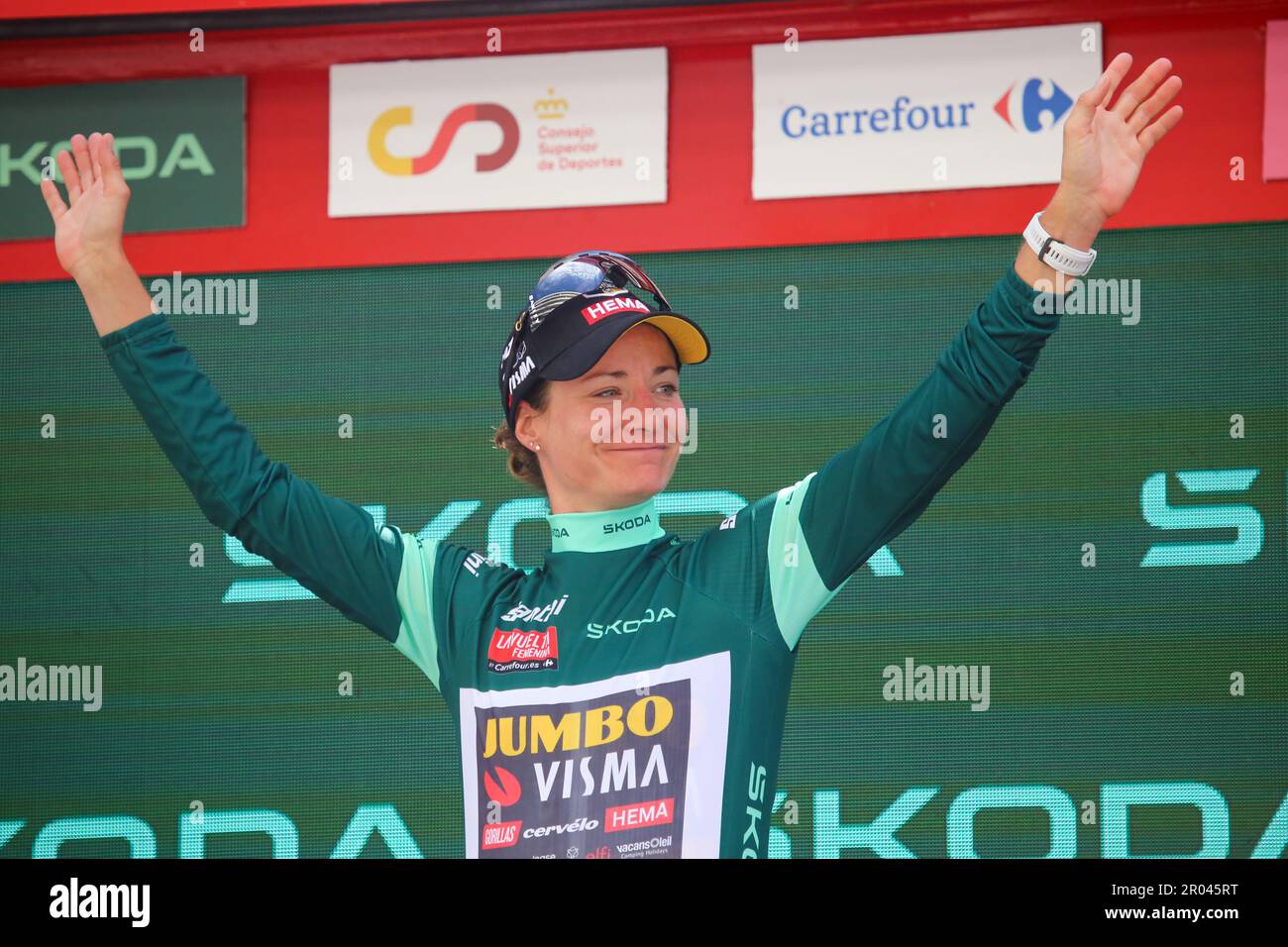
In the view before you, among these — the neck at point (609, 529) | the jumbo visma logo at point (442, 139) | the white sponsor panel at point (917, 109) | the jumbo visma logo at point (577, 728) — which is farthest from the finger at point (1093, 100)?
the jumbo visma logo at point (442, 139)

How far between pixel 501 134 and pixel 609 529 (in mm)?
2052

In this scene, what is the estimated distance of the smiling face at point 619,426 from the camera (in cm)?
221

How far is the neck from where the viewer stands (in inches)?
88.4

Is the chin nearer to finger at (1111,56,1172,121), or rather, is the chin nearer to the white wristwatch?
the white wristwatch

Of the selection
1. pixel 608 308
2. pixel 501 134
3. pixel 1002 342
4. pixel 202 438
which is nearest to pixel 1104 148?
pixel 1002 342

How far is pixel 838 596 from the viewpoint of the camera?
3.75 meters

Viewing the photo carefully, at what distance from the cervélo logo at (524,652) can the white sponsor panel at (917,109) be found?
2.01m

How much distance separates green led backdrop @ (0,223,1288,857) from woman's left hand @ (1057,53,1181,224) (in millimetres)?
1839

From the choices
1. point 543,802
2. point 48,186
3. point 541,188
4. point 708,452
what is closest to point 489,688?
point 543,802

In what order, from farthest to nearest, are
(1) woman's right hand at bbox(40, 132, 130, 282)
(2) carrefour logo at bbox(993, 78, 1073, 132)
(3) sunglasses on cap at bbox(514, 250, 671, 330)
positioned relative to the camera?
(2) carrefour logo at bbox(993, 78, 1073, 132), (3) sunglasses on cap at bbox(514, 250, 671, 330), (1) woman's right hand at bbox(40, 132, 130, 282)

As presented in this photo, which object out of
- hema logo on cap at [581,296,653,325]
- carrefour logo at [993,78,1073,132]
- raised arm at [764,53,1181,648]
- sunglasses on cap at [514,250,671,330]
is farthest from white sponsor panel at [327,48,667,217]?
raised arm at [764,53,1181,648]

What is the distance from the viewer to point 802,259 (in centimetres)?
390

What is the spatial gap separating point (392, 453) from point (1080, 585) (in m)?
1.55
